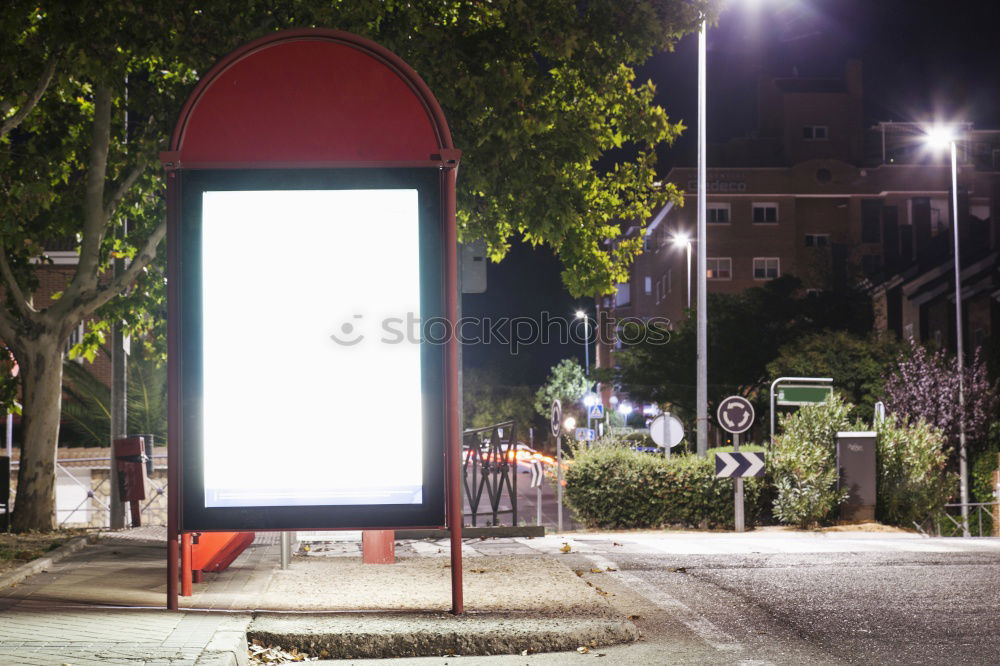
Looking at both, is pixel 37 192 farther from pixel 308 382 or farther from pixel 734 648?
pixel 734 648

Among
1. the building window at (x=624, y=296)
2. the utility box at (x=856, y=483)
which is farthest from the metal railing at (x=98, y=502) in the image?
the building window at (x=624, y=296)

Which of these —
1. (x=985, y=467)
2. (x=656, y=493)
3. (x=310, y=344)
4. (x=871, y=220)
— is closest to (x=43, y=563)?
(x=310, y=344)

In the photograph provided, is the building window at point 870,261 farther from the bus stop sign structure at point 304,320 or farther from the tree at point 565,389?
the bus stop sign structure at point 304,320

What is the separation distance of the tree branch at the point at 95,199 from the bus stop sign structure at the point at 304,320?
862 centimetres

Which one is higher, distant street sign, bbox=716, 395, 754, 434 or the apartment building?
the apartment building

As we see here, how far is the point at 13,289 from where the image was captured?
15.4 m

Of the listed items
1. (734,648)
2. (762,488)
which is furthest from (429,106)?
(762,488)

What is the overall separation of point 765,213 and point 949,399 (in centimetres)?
4181

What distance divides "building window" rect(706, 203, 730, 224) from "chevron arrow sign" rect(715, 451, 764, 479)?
2468 inches

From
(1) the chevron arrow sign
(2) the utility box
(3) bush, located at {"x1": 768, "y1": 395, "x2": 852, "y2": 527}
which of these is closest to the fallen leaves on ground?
(1) the chevron arrow sign

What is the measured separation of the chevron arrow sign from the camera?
18094mm

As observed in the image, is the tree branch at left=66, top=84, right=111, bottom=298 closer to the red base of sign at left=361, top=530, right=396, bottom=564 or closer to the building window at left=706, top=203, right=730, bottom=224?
the red base of sign at left=361, top=530, right=396, bottom=564

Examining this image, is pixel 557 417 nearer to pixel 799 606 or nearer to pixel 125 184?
pixel 125 184

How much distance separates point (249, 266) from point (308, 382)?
789 mm
